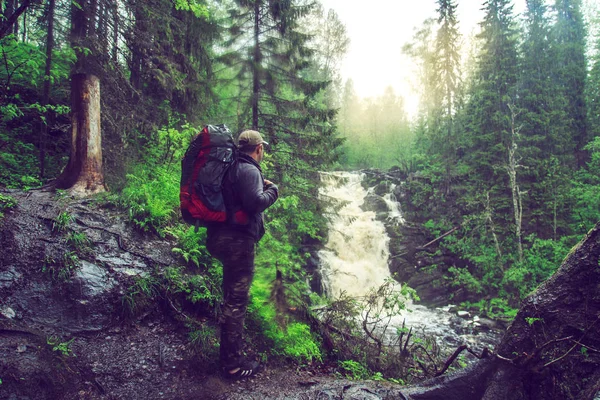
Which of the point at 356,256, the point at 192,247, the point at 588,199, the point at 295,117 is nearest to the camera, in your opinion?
the point at 192,247

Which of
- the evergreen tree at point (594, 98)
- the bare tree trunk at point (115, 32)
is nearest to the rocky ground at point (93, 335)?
the bare tree trunk at point (115, 32)

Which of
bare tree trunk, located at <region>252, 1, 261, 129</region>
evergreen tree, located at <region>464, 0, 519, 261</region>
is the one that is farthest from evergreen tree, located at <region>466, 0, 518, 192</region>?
bare tree trunk, located at <region>252, 1, 261, 129</region>

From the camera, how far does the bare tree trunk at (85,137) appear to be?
6180mm

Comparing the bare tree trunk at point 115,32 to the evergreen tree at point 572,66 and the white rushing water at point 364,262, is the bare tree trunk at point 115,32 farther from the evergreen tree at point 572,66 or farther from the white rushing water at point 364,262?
the evergreen tree at point 572,66

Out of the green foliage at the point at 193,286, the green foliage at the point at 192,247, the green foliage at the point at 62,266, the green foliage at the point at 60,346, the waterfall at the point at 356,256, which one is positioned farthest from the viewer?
the waterfall at the point at 356,256

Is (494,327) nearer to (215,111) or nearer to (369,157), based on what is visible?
(215,111)

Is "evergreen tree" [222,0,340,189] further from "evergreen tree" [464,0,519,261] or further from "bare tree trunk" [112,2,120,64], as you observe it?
"evergreen tree" [464,0,519,261]

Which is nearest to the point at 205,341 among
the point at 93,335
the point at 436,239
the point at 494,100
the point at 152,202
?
the point at 93,335

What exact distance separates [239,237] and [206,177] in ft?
2.23

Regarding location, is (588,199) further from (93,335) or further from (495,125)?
(93,335)

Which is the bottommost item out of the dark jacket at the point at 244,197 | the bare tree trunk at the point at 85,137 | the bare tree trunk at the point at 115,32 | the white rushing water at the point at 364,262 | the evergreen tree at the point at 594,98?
the white rushing water at the point at 364,262

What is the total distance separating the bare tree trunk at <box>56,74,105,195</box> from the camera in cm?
618

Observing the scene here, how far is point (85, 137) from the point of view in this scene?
20.9ft

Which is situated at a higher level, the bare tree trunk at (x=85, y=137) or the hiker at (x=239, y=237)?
the bare tree trunk at (x=85, y=137)
